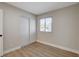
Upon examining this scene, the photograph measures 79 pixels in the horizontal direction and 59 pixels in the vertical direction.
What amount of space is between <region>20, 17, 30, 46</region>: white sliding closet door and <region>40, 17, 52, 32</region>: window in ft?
3.31

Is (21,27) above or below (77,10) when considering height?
below

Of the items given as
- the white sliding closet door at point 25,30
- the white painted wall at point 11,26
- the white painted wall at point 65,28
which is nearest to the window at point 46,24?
the white painted wall at point 65,28

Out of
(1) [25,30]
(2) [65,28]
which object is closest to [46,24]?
(1) [25,30]

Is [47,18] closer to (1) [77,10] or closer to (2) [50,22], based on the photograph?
(2) [50,22]

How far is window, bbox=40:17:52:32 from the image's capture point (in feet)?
16.5

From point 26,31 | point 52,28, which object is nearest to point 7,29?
point 26,31

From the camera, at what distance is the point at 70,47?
12.5 ft

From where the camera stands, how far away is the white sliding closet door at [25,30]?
4695mm

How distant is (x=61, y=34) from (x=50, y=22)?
114 centimetres

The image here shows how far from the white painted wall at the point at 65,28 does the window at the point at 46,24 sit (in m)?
0.27

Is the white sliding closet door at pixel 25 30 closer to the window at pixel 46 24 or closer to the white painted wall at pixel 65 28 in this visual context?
the window at pixel 46 24

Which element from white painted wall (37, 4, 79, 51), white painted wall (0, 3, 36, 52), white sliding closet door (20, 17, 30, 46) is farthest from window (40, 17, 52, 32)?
white painted wall (0, 3, 36, 52)

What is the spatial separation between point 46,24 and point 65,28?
1560mm

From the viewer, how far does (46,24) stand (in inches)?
208
